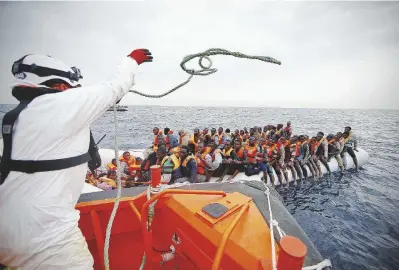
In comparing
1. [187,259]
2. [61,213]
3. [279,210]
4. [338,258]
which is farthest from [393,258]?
[61,213]

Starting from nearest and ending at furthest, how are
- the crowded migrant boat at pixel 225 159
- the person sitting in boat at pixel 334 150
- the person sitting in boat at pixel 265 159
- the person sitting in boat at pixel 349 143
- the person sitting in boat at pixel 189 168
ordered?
the person sitting in boat at pixel 189 168, the crowded migrant boat at pixel 225 159, the person sitting in boat at pixel 265 159, the person sitting in boat at pixel 334 150, the person sitting in boat at pixel 349 143

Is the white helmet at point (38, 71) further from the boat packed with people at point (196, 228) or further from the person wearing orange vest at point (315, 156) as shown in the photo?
the person wearing orange vest at point (315, 156)

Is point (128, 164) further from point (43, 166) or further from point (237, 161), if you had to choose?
point (43, 166)

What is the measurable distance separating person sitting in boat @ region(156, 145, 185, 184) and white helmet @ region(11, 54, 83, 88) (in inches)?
203

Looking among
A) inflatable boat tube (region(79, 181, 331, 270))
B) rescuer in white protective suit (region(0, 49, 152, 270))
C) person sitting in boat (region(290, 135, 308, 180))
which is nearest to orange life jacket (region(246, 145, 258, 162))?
person sitting in boat (region(290, 135, 308, 180))

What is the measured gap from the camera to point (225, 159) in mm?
8648

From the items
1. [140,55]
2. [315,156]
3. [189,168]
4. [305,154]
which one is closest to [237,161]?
[189,168]

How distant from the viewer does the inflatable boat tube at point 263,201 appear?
181 cm

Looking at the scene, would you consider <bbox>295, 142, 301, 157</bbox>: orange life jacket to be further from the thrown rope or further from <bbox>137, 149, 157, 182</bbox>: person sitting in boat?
the thrown rope

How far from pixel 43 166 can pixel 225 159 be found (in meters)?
7.59

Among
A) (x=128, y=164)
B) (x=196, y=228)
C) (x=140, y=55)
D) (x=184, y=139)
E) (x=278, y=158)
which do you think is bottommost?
(x=128, y=164)

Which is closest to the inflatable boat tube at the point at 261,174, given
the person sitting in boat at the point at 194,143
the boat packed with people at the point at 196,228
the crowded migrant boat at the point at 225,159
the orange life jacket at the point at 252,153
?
the crowded migrant boat at the point at 225,159

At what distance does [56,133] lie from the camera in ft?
4.43

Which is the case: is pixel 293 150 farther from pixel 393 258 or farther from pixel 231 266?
pixel 231 266
